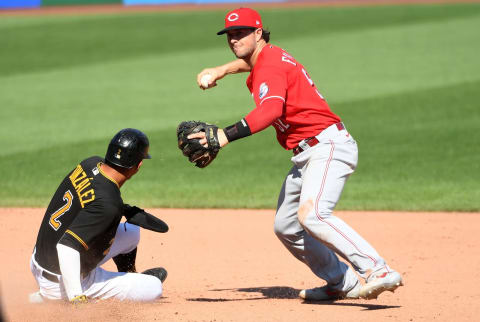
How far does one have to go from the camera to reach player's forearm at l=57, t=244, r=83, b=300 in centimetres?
496

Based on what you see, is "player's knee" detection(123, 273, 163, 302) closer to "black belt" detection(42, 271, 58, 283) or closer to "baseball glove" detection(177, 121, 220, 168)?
"black belt" detection(42, 271, 58, 283)

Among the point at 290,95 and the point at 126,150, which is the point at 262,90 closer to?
the point at 290,95

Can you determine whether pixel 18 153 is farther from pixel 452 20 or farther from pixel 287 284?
pixel 452 20

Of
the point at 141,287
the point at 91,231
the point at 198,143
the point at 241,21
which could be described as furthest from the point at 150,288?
the point at 241,21

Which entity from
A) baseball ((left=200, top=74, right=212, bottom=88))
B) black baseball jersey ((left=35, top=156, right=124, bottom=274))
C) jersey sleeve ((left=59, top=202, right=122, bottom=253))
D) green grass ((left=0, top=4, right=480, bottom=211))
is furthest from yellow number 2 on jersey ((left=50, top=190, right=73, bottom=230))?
green grass ((left=0, top=4, right=480, bottom=211))

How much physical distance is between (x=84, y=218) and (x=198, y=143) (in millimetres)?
856

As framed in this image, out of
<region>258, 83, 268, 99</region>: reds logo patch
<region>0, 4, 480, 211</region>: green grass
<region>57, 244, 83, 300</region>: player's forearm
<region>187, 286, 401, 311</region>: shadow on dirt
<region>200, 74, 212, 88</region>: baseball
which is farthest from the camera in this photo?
<region>0, 4, 480, 211</region>: green grass

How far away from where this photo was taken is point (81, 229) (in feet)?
16.5

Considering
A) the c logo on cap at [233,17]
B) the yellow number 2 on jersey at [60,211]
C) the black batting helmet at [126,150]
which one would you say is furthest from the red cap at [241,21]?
the yellow number 2 on jersey at [60,211]

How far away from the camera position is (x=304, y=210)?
521cm

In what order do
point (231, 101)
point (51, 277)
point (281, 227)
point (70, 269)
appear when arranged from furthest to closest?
point (231, 101) → point (281, 227) → point (51, 277) → point (70, 269)

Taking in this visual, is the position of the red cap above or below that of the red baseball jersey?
above

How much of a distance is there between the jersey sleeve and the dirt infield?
0.43 meters

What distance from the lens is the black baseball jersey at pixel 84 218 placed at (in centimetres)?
506
